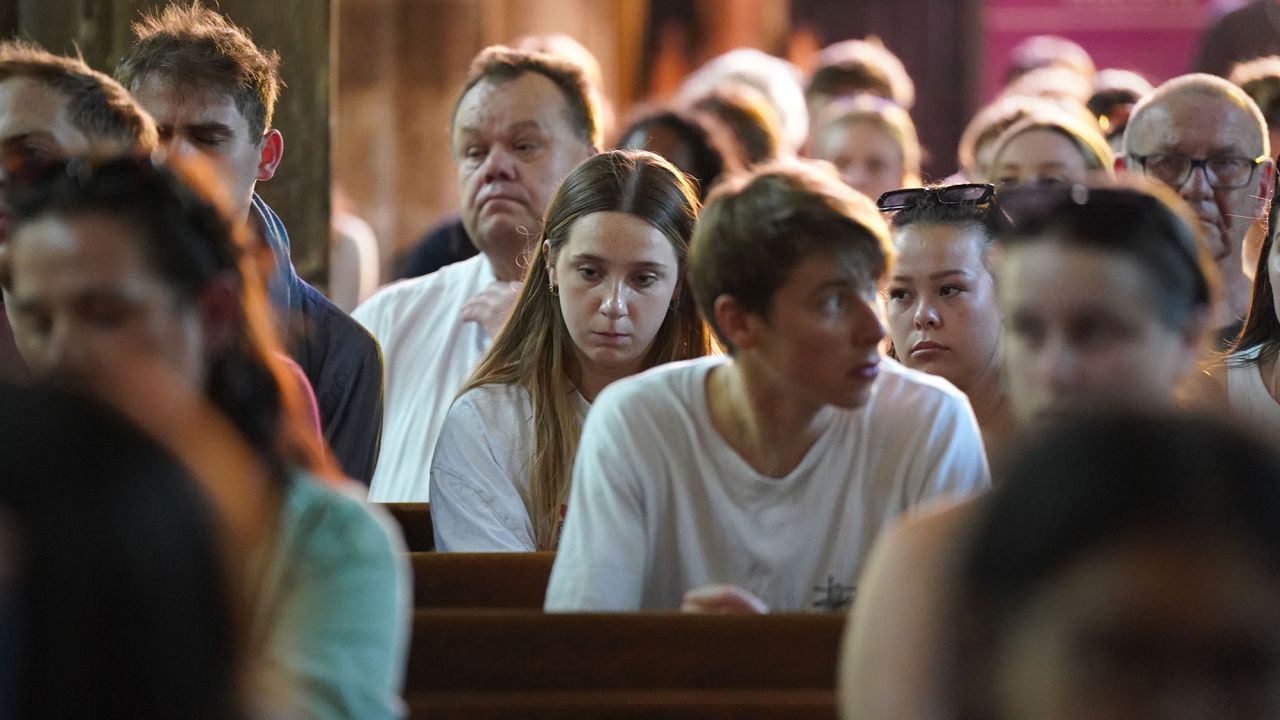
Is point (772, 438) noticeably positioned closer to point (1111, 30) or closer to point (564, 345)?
point (564, 345)

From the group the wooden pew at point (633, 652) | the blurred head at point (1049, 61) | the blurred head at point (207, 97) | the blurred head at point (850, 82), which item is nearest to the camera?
the wooden pew at point (633, 652)

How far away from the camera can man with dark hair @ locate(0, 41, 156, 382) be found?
2838 millimetres

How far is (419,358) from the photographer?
3828 mm

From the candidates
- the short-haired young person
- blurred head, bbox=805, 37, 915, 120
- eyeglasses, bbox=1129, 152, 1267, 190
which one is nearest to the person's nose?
the short-haired young person

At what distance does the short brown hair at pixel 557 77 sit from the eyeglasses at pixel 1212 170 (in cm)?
121

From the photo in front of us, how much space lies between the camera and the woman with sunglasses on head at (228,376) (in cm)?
170

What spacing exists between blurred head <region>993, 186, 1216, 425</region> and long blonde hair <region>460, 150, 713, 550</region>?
0.99 meters

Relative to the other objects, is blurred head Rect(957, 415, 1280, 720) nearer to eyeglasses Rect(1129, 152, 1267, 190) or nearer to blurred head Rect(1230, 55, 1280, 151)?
eyeglasses Rect(1129, 152, 1267, 190)

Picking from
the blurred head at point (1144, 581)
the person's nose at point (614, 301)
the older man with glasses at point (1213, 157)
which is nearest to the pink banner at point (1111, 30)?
the older man with glasses at point (1213, 157)

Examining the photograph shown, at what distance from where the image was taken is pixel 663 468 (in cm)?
242

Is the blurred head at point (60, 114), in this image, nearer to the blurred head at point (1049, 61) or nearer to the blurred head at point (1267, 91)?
the blurred head at point (1267, 91)

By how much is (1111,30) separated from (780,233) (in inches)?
327

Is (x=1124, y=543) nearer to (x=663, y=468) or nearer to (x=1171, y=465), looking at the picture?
(x=1171, y=465)

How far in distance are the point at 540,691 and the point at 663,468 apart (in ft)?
1.52
